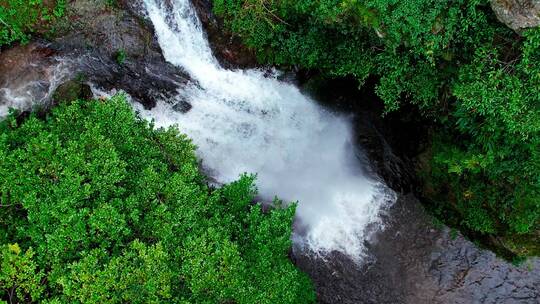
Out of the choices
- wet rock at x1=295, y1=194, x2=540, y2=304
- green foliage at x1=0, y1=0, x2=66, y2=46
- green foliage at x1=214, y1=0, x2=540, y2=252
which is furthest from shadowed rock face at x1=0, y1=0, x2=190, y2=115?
wet rock at x1=295, y1=194, x2=540, y2=304

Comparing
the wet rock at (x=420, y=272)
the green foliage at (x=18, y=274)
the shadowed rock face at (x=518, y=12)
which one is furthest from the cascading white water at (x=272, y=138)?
the shadowed rock face at (x=518, y=12)

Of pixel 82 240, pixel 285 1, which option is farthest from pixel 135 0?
pixel 82 240

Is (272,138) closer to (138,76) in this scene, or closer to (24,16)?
(138,76)

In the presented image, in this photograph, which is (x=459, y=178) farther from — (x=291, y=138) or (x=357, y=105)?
(x=291, y=138)

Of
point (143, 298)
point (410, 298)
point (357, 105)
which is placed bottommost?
point (410, 298)

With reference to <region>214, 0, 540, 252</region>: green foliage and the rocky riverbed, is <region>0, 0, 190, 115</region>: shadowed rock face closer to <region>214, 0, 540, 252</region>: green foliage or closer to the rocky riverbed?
the rocky riverbed

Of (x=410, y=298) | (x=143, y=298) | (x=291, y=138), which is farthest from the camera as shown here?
(x=291, y=138)

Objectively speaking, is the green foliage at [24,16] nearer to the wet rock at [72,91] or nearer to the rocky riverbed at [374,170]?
the rocky riverbed at [374,170]
